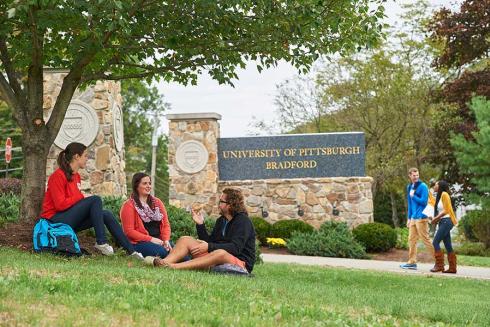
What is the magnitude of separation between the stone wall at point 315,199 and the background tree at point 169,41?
31.3 ft

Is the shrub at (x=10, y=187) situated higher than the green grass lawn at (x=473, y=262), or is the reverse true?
the shrub at (x=10, y=187)

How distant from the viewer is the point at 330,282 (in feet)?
34.1

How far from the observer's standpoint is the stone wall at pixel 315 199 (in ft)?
65.8

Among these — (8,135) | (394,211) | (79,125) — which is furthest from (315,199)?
(8,135)

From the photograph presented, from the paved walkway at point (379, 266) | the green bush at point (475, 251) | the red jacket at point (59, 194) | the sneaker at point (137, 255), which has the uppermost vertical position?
the red jacket at point (59, 194)

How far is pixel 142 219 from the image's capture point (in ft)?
31.1

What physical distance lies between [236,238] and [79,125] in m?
8.77

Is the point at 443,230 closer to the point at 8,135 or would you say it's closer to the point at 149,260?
the point at 149,260

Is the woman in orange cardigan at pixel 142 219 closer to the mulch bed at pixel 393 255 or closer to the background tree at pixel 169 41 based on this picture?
the background tree at pixel 169 41

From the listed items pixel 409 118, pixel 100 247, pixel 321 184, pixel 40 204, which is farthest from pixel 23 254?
pixel 409 118

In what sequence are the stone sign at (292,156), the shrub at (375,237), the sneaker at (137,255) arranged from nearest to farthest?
1. the sneaker at (137,255)
2. the shrub at (375,237)
3. the stone sign at (292,156)

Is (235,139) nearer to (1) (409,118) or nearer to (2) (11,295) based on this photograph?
(1) (409,118)

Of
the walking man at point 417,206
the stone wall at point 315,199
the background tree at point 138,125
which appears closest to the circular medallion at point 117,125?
the stone wall at point 315,199

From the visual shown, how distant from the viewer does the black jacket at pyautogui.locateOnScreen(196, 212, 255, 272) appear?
8.62 meters
